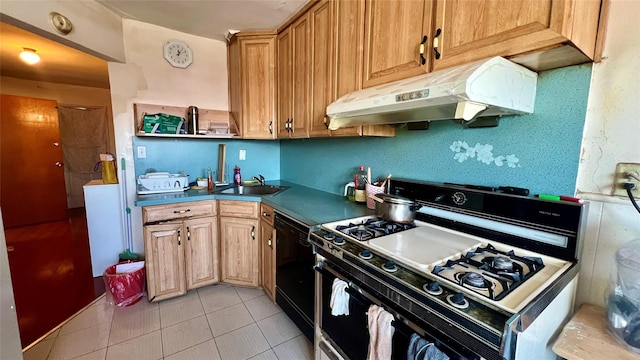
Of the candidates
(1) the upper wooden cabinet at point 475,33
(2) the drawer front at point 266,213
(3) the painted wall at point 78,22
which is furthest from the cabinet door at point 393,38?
(3) the painted wall at point 78,22

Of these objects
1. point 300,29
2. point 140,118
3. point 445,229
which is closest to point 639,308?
point 445,229

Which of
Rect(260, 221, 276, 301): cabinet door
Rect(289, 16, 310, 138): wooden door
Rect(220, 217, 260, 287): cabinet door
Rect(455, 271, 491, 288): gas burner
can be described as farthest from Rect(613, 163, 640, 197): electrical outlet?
Rect(220, 217, 260, 287): cabinet door

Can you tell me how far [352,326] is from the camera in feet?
3.76

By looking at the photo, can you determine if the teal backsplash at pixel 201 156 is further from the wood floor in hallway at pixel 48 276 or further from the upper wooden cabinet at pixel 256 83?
the wood floor in hallway at pixel 48 276

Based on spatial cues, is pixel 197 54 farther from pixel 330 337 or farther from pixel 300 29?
pixel 330 337

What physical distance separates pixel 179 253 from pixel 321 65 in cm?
181

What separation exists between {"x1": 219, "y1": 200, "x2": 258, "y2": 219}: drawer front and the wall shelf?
712mm

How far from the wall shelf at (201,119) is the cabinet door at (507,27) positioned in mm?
2045

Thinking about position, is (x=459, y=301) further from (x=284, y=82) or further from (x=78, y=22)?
(x=78, y=22)

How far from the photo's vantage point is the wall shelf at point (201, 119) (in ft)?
7.68

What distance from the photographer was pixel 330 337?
1314mm

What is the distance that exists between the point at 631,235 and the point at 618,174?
216mm

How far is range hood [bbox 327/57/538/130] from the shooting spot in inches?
34.5

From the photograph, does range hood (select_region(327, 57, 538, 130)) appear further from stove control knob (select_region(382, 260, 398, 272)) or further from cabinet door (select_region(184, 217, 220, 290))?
cabinet door (select_region(184, 217, 220, 290))
